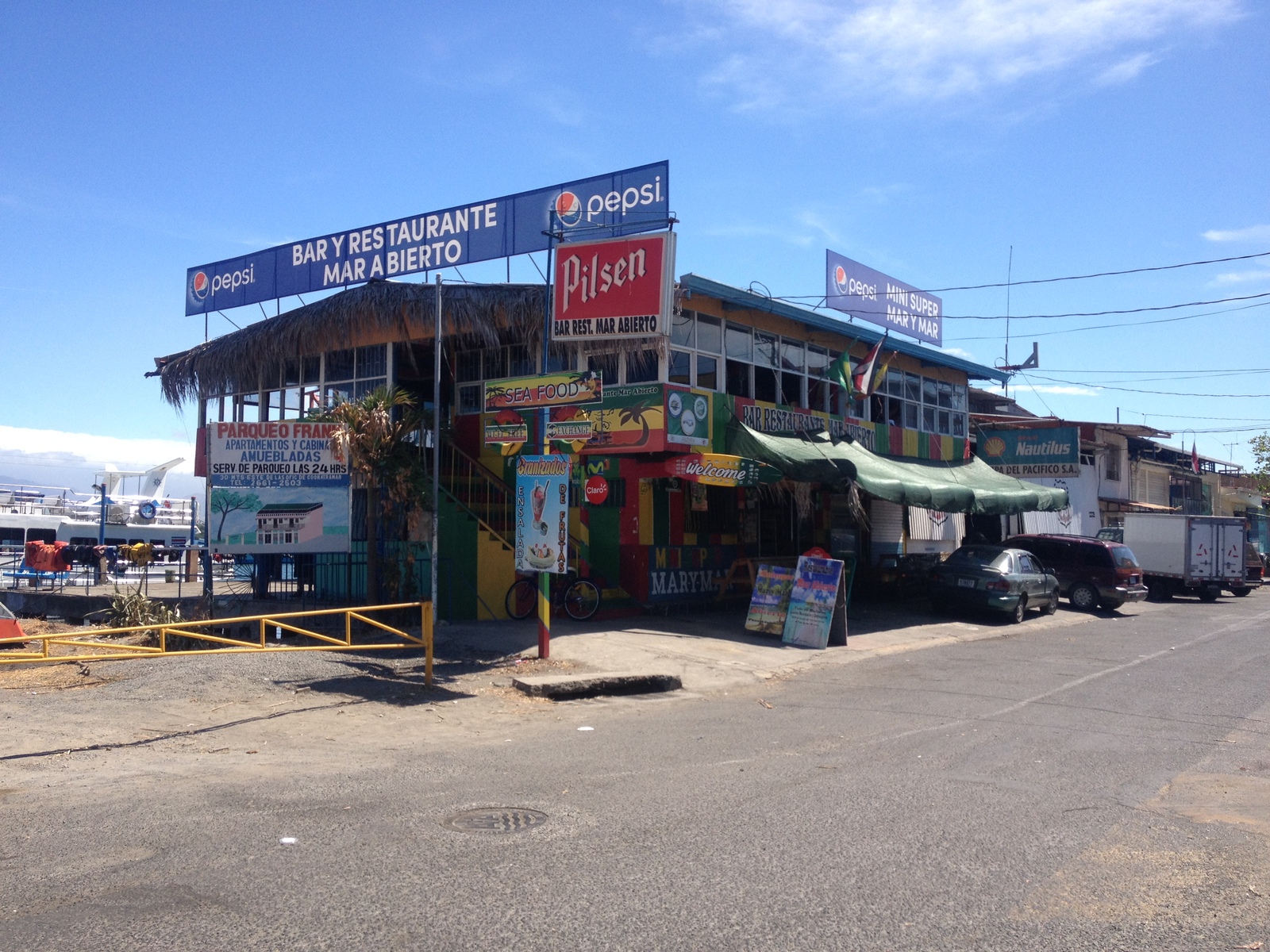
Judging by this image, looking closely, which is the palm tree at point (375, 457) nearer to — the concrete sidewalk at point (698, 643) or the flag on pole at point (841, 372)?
the concrete sidewalk at point (698, 643)

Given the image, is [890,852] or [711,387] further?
[711,387]

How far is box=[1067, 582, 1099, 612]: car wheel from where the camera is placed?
80.9 ft

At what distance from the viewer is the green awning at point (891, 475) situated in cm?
1816

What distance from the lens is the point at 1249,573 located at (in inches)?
1351

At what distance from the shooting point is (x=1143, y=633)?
782 inches

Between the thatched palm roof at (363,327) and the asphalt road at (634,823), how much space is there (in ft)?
28.2

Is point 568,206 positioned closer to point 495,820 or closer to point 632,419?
point 632,419

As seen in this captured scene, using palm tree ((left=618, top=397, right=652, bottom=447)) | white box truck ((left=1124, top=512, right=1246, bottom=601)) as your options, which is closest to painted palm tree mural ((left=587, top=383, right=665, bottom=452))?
palm tree ((left=618, top=397, right=652, bottom=447))

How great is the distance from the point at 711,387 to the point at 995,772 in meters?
13.0

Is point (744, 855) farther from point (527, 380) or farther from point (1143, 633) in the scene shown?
point (1143, 633)

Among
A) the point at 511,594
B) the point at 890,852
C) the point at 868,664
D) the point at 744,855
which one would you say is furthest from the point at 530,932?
the point at 511,594

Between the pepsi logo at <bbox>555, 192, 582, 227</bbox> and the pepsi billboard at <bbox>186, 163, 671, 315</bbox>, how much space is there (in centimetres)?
1

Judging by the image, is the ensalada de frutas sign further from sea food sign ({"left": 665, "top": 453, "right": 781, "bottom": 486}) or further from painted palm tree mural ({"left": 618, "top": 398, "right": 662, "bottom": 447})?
sea food sign ({"left": 665, "top": 453, "right": 781, "bottom": 486})

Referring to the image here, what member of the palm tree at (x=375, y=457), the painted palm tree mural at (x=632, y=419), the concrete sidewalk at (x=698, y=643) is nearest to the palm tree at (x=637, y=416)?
the painted palm tree mural at (x=632, y=419)
